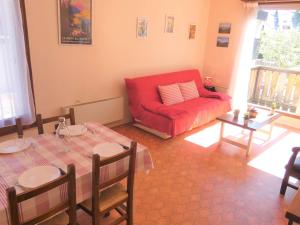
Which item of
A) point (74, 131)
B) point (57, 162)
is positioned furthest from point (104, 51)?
point (57, 162)

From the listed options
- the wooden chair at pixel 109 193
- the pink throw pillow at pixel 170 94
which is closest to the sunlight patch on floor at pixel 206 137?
the pink throw pillow at pixel 170 94

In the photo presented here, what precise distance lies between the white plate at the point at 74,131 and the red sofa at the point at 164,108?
5.14 ft

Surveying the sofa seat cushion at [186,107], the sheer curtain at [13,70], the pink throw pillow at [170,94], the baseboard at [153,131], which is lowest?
the baseboard at [153,131]

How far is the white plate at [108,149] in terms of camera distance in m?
1.68

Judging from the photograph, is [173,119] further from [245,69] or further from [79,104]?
[245,69]

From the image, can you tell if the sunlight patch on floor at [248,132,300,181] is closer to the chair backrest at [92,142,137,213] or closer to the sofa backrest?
the sofa backrest

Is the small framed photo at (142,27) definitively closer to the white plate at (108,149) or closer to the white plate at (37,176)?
the white plate at (108,149)

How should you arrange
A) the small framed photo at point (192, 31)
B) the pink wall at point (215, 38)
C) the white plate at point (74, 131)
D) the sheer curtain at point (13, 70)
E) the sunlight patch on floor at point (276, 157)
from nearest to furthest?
the white plate at point (74, 131)
the sheer curtain at point (13, 70)
the sunlight patch on floor at point (276, 157)
the pink wall at point (215, 38)
the small framed photo at point (192, 31)

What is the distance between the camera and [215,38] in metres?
5.02

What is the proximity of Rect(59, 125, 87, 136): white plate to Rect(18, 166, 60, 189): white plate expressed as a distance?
49cm

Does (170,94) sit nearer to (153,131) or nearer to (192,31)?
(153,131)

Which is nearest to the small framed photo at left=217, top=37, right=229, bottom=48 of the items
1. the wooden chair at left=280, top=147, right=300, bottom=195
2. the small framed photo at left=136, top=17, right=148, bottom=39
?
the small framed photo at left=136, top=17, right=148, bottom=39

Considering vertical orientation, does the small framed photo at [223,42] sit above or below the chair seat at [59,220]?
above

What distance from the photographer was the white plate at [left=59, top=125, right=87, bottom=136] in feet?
6.39
